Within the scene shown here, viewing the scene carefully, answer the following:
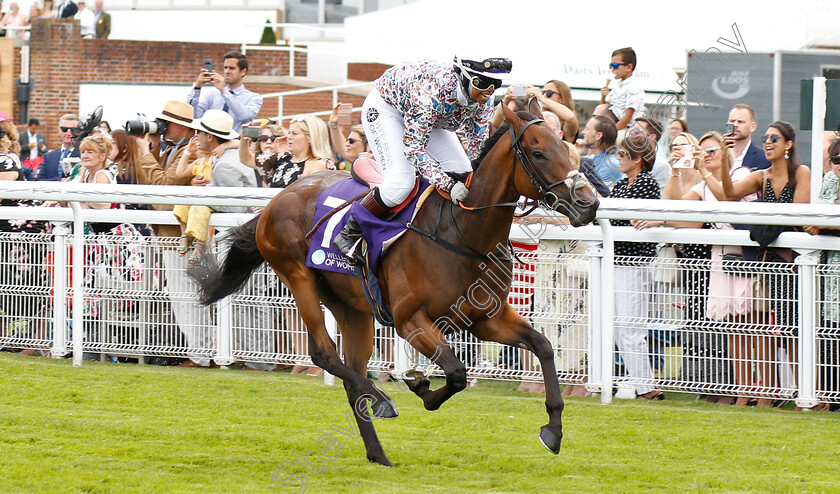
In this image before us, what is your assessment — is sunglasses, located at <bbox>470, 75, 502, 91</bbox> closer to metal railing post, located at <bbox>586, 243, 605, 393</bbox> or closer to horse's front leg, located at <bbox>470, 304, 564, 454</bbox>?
horse's front leg, located at <bbox>470, 304, 564, 454</bbox>

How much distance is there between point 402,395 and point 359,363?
1419 millimetres

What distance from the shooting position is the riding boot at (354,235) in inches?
224

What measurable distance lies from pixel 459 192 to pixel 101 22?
17498mm

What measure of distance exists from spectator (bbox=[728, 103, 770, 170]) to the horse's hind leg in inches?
124

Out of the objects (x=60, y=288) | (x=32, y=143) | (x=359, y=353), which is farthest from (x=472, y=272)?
(x=32, y=143)

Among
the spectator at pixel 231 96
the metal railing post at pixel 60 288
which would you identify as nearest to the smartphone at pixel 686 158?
the spectator at pixel 231 96

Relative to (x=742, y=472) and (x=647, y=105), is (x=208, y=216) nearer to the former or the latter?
(x=742, y=472)

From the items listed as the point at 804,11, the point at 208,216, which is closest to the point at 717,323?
the point at 208,216

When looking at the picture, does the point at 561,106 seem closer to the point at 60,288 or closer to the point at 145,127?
the point at 145,127

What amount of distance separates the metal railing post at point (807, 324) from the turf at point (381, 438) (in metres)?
0.18

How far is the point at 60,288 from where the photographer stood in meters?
8.60

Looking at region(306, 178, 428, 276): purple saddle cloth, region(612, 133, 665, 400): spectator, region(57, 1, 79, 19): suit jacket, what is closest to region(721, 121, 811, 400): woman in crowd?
region(612, 133, 665, 400): spectator

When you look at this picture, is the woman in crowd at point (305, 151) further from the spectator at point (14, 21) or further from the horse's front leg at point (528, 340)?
the spectator at point (14, 21)

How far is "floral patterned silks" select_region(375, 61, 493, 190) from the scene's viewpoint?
17.6 ft
